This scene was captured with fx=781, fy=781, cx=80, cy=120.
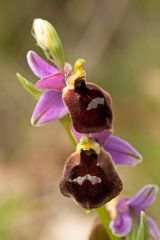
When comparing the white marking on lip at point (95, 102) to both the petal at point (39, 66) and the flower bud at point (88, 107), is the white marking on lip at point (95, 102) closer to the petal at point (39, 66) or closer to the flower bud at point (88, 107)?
the flower bud at point (88, 107)

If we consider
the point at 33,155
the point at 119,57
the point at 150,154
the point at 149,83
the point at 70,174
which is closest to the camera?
the point at 70,174

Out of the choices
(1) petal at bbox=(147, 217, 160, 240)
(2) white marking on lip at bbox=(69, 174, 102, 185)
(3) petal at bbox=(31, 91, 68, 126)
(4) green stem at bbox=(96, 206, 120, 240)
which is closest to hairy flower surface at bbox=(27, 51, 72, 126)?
(3) petal at bbox=(31, 91, 68, 126)

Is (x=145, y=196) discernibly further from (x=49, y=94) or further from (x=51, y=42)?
(x=51, y=42)

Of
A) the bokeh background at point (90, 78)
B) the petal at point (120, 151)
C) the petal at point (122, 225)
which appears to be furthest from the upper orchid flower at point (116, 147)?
the bokeh background at point (90, 78)

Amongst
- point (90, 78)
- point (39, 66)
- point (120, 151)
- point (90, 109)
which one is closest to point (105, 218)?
point (120, 151)

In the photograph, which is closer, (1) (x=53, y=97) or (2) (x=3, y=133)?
(1) (x=53, y=97)

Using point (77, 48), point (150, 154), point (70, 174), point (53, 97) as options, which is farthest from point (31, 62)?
point (77, 48)

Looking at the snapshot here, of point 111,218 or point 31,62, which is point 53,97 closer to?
point 31,62
